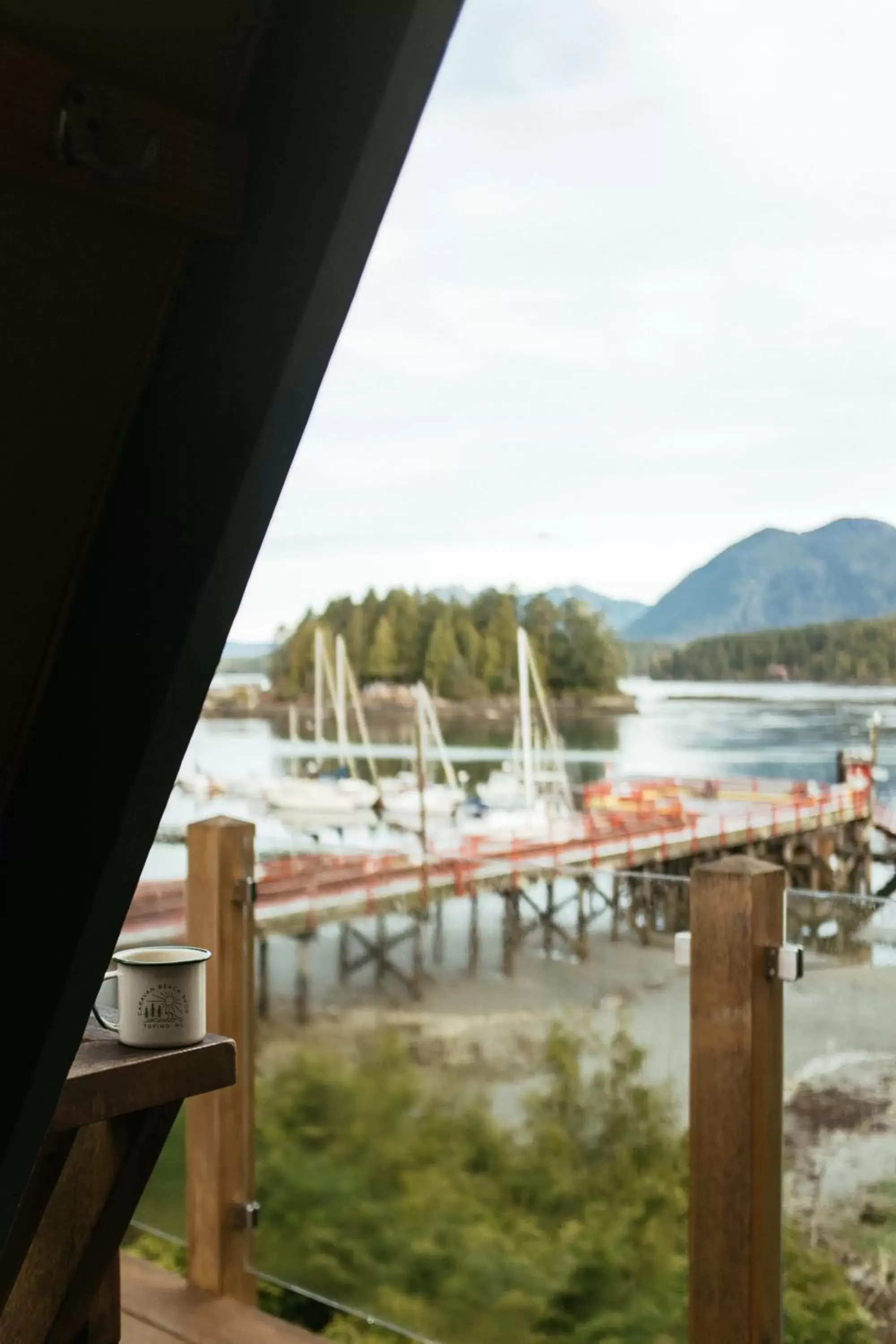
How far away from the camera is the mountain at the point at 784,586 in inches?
216

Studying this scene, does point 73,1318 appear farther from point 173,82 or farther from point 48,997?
point 173,82

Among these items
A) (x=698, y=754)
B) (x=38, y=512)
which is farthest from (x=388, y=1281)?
(x=698, y=754)

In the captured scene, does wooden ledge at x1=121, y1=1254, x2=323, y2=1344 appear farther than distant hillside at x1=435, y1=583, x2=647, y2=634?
No

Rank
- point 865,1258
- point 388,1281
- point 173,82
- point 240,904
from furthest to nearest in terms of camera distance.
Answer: point 240,904 → point 388,1281 → point 865,1258 → point 173,82

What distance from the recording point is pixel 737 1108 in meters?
1.50

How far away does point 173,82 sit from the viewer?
0.48 m

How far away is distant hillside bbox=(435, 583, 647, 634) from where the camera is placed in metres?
6.07

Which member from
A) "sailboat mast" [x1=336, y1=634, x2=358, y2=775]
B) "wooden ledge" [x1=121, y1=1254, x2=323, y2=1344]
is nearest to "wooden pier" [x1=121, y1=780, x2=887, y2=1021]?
"wooden ledge" [x1=121, y1=1254, x2=323, y2=1344]

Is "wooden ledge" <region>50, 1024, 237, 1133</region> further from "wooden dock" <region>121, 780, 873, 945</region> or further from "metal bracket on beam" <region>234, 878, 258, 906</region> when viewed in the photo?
"metal bracket on beam" <region>234, 878, 258, 906</region>

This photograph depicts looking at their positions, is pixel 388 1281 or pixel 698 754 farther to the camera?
pixel 698 754

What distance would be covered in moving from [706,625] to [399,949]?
401cm

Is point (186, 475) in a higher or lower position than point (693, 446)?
lower

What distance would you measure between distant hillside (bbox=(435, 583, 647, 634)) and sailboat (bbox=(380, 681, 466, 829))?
0.44m

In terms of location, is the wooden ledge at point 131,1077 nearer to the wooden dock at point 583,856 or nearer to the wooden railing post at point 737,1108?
the wooden railing post at point 737,1108
